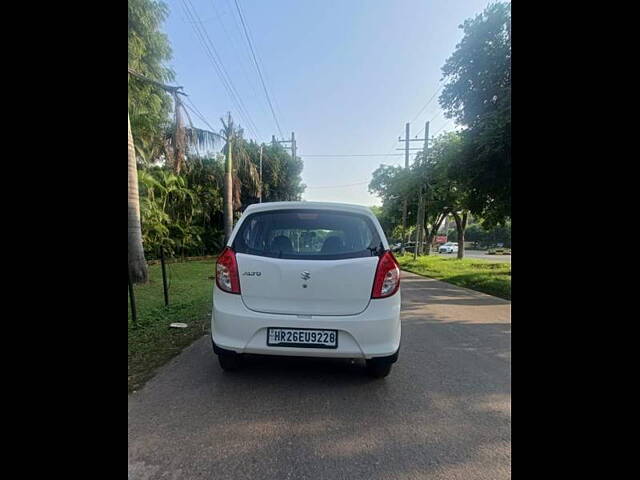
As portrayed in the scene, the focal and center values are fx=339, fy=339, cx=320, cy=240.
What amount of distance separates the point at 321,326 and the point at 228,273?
91 centimetres

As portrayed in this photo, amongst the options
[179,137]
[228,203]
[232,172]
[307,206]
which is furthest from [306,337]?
[232,172]

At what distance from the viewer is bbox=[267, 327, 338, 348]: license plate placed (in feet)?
9.12

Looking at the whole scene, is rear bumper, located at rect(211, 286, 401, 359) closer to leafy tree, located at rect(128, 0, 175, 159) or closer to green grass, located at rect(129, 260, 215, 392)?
green grass, located at rect(129, 260, 215, 392)

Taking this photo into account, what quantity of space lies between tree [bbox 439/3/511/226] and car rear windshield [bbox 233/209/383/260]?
6.25 meters

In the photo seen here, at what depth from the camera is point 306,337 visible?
2.78 metres

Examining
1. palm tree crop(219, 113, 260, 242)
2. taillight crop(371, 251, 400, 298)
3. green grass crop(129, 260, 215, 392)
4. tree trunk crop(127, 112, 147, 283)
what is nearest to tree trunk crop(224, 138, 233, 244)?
palm tree crop(219, 113, 260, 242)

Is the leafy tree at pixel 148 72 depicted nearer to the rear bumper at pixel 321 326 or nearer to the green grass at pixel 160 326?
the green grass at pixel 160 326

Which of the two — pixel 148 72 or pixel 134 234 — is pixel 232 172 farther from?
pixel 134 234
